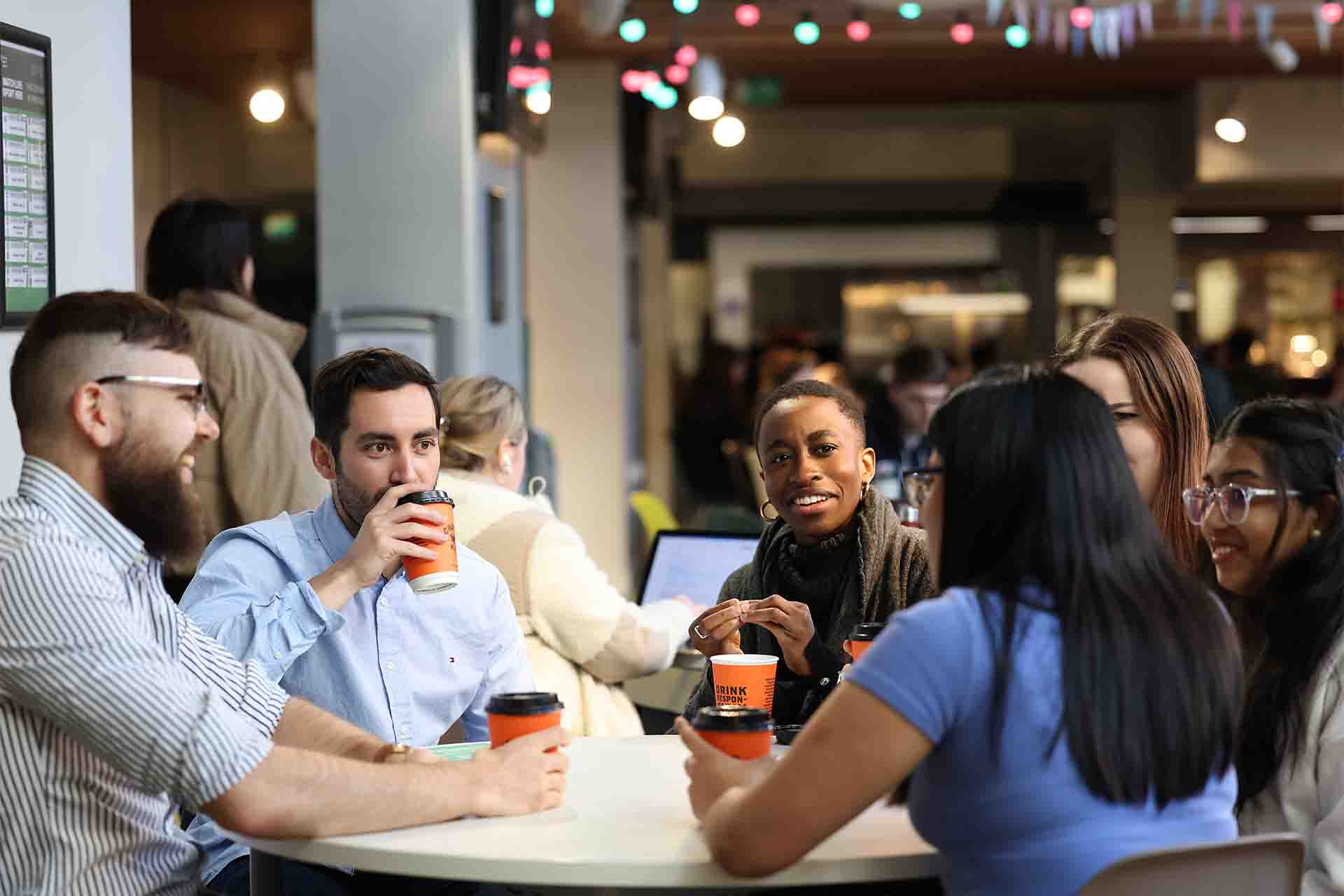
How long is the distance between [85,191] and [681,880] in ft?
7.99

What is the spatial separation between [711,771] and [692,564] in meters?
2.34

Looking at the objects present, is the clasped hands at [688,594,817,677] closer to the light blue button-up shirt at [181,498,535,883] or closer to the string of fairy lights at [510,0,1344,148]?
the light blue button-up shirt at [181,498,535,883]

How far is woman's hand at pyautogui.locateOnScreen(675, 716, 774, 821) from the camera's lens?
2.00 meters

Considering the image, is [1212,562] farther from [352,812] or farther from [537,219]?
[537,219]

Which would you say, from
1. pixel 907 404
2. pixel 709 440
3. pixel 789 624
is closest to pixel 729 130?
pixel 709 440

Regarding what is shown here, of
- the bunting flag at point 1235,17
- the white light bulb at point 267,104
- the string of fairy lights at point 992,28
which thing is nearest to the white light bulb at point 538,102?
the string of fairy lights at point 992,28

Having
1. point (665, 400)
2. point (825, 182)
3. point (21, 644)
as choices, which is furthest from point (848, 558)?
point (825, 182)

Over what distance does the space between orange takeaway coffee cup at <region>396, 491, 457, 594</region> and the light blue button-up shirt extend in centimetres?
17

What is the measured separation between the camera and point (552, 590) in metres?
3.60

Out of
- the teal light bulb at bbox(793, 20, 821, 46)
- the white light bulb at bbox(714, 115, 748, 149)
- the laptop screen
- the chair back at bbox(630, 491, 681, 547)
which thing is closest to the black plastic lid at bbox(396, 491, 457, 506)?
the laptop screen

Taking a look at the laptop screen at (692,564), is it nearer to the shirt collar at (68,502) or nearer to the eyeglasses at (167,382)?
the eyeglasses at (167,382)

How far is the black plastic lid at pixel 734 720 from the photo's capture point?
208 centimetres

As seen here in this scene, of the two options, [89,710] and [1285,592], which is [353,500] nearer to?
[89,710]

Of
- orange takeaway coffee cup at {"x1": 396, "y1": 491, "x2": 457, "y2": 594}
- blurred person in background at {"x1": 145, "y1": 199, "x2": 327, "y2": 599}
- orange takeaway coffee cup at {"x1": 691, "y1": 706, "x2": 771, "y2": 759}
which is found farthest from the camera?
blurred person in background at {"x1": 145, "y1": 199, "x2": 327, "y2": 599}
